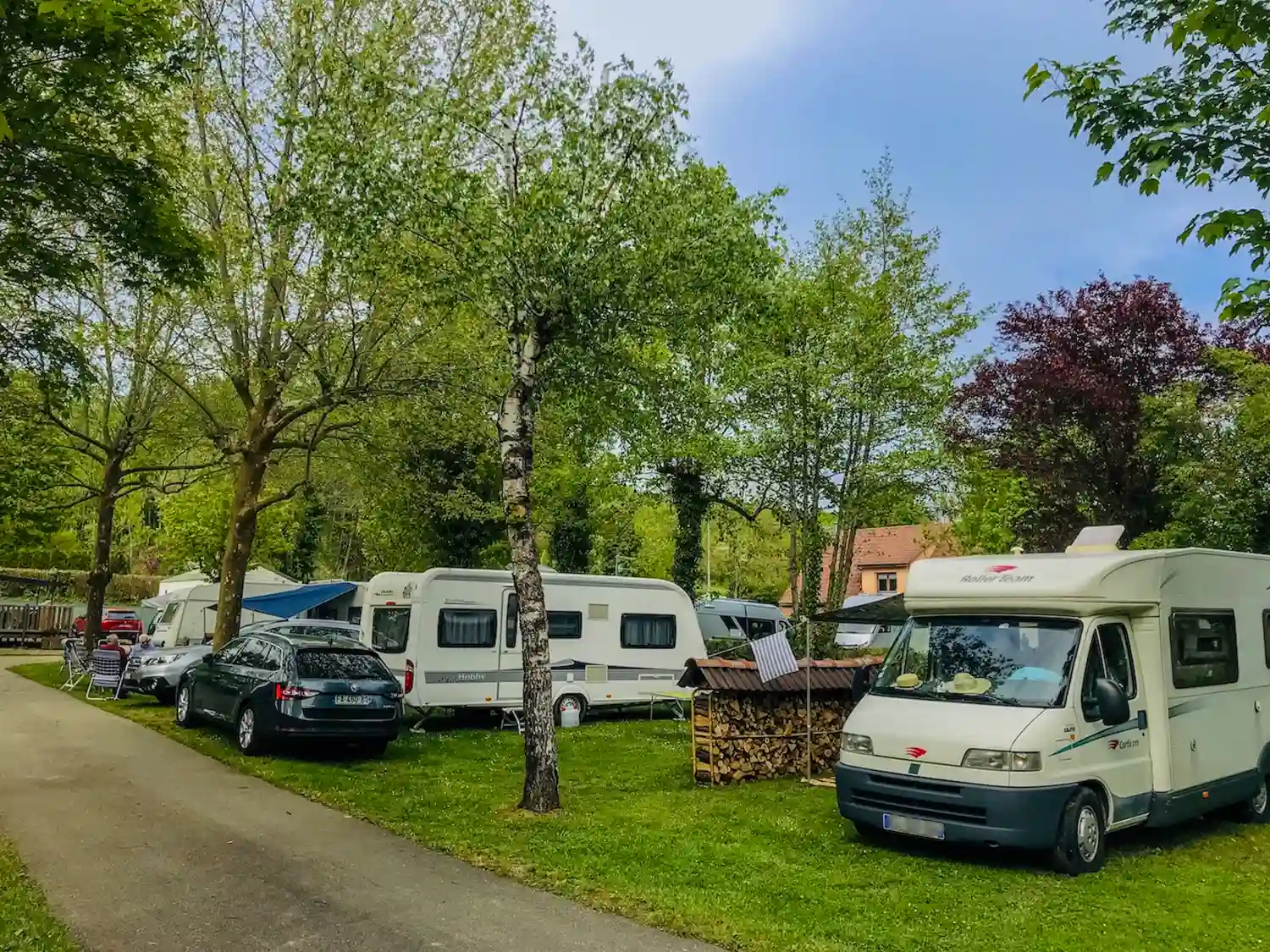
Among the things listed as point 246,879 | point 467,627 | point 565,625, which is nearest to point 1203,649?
point 246,879

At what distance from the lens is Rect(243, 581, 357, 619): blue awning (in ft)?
70.7

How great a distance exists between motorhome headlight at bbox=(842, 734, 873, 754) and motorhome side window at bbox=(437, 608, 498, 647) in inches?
328

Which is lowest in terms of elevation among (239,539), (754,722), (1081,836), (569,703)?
(1081,836)

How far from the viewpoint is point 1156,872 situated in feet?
26.1

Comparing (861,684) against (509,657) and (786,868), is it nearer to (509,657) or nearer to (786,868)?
(786,868)

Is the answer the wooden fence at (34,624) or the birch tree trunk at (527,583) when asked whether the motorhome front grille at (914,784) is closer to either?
the birch tree trunk at (527,583)

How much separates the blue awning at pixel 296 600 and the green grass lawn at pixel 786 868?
975cm

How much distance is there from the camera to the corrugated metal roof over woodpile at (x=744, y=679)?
1161 cm

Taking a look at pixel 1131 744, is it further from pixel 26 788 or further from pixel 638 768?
pixel 26 788

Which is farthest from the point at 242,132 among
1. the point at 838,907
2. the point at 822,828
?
the point at 838,907

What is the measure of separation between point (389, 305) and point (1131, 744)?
38.3 feet

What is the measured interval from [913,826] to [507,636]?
363 inches

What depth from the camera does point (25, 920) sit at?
230 inches

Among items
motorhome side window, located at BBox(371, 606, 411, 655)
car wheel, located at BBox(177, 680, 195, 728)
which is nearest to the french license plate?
motorhome side window, located at BBox(371, 606, 411, 655)
